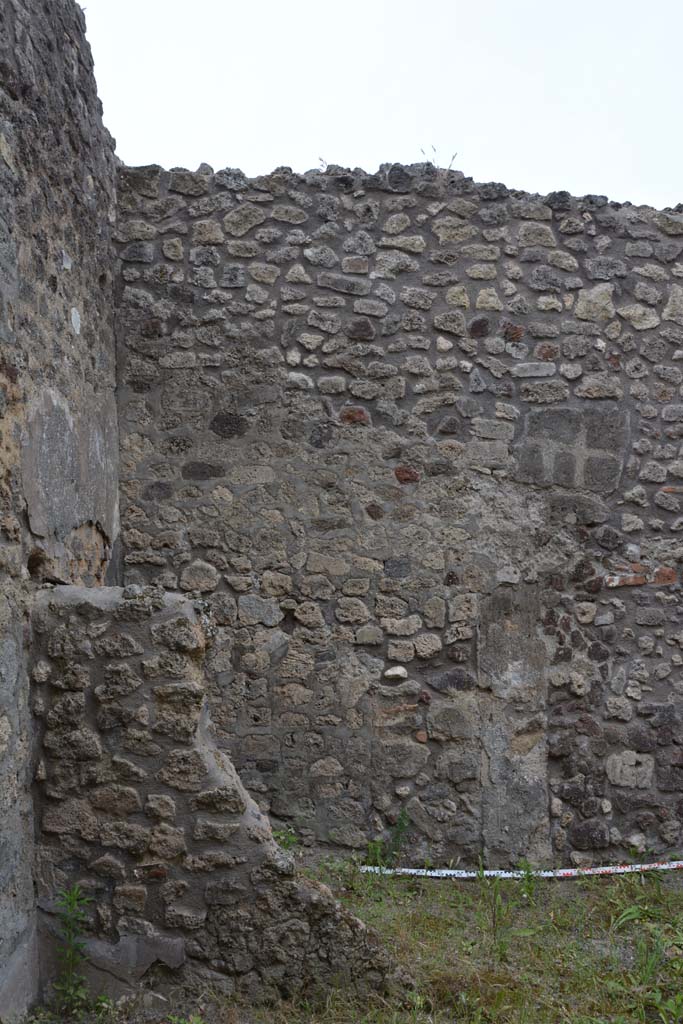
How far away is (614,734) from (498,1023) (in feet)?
6.27

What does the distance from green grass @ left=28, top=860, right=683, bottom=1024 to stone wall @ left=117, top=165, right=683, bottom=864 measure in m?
0.30

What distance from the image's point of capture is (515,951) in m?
3.42

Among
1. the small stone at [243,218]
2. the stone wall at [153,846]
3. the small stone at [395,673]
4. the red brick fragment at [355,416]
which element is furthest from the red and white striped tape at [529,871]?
the small stone at [243,218]

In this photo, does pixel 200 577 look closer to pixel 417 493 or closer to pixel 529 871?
pixel 417 493

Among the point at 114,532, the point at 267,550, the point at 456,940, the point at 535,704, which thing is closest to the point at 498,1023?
the point at 456,940

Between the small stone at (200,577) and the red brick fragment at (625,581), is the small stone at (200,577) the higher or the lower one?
the lower one

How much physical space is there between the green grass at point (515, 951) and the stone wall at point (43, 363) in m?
0.85

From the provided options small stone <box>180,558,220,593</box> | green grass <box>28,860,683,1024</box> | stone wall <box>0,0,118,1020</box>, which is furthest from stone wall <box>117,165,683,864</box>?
stone wall <box>0,0,118,1020</box>

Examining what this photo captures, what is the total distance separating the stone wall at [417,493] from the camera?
4305 mm

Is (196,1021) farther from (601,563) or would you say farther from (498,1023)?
(601,563)

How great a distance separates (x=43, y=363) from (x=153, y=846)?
1675 mm

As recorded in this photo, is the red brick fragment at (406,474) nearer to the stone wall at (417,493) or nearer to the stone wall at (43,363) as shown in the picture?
the stone wall at (417,493)

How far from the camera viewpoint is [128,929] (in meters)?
2.83

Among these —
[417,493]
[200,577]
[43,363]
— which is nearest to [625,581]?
[417,493]
